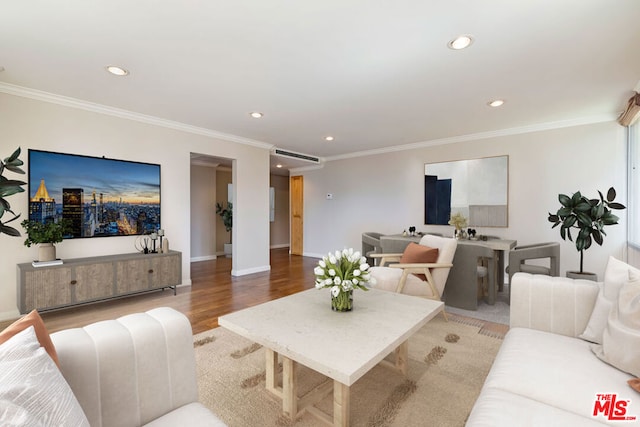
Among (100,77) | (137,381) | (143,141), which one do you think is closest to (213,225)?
(143,141)

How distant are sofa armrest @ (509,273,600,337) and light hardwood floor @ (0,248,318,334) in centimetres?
270

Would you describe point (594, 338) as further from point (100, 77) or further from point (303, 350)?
point (100, 77)

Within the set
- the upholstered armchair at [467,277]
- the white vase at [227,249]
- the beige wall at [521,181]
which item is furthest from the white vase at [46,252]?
the beige wall at [521,181]

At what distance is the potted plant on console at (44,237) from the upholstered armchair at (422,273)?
3.53 meters

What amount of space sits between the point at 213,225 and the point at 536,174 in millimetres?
6620

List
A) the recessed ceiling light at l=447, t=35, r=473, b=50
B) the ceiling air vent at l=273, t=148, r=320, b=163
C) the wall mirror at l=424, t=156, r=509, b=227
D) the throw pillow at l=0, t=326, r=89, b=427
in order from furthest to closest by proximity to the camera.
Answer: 1. the ceiling air vent at l=273, t=148, r=320, b=163
2. the wall mirror at l=424, t=156, r=509, b=227
3. the recessed ceiling light at l=447, t=35, r=473, b=50
4. the throw pillow at l=0, t=326, r=89, b=427

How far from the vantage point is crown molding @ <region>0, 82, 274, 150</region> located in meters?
3.15

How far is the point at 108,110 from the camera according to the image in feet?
12.2

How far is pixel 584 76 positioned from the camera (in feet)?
9.25

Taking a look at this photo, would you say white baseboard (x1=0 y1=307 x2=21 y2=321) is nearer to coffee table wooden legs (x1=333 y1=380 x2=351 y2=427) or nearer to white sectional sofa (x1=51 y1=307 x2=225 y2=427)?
white sectional sofa (x1=51 y1=307 x2=225 y2=427)

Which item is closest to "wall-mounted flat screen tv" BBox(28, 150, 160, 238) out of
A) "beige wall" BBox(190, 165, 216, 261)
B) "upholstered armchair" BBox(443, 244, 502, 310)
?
"beige wall" BBox(190, 165, 216, 261)

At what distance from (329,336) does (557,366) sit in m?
1.06

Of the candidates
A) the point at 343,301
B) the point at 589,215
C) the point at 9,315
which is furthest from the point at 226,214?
the point at 589,215

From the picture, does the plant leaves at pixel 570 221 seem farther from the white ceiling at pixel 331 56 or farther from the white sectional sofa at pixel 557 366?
the white sectional sofa at pixel 557 366
